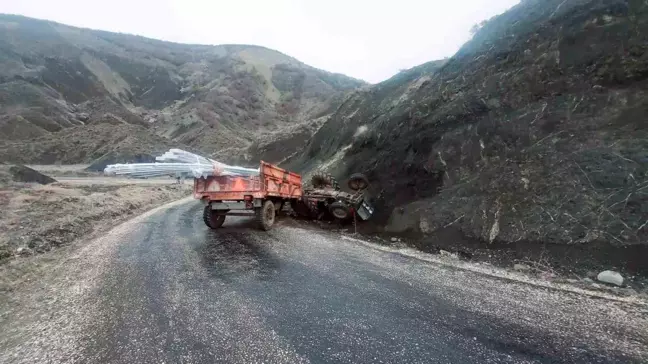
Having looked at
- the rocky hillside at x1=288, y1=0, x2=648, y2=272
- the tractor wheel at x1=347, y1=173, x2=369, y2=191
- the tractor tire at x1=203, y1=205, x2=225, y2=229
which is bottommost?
the tractor tire at x1=203, y1=205, x2=225, y2=229

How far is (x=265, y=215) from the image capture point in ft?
35.1

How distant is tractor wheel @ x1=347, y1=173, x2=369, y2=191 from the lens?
14078 mm

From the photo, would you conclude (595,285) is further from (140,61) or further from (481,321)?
(140,61)

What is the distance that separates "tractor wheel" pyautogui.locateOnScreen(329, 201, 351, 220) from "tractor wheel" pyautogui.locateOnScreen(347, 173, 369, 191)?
2.12m

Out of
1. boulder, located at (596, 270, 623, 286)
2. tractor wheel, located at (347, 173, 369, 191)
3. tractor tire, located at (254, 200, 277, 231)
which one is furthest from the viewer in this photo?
tractor wheel, located at (347, 173, 369, 191)

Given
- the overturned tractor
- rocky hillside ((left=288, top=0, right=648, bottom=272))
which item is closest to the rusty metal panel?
the overturned tractor

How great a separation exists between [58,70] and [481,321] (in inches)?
3244

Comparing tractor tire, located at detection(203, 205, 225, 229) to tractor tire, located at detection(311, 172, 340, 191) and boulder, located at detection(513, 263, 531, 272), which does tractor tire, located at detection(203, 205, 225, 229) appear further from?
boulder, located at detection(513, 263, 531, 272)

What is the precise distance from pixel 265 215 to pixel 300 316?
6.14 meters

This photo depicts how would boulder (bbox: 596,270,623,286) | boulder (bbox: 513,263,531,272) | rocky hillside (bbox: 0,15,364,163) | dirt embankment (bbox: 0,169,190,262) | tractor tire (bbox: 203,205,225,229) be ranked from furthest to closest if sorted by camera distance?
1. rocky hillside (bbox: 0,15,364,163)
2. tractor tire (bbox: 203,205,225,229)
3. dirt embankment (bbox: 0,169,190,262)
4. boulder (bbox: 513,263,531,272)
5. boulder (bbox: 596,270,623,286)

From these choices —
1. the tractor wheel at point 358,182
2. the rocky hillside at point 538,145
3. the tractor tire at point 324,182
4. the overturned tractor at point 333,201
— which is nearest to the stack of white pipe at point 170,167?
the overturned tractor at point 333,201

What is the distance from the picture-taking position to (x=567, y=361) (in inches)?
150

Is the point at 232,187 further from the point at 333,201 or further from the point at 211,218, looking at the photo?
the point at 333,201

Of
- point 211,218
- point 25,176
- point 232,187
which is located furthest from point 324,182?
point 25,176
